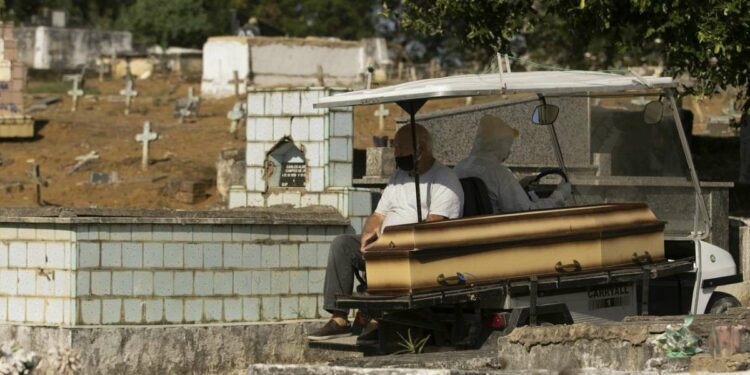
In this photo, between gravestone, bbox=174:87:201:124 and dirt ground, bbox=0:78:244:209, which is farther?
gravestone, bbox=174:87:201:124

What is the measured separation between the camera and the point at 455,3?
19.4 meters

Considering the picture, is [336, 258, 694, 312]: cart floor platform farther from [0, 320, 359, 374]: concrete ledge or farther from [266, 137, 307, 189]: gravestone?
[266, 137, 307, 189]: gravestone

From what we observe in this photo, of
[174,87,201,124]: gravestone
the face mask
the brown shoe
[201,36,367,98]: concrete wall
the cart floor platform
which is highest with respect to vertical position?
[201,36,367,98]: concrete wall

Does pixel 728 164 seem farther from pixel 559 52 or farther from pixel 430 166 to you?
pixel 559 52

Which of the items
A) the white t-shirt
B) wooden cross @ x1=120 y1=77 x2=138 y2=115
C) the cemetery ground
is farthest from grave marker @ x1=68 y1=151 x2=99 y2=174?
the white t-shirt

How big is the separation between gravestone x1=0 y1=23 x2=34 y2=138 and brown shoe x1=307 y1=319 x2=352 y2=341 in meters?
21.5

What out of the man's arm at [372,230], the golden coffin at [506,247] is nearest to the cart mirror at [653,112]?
the golden coffin at [506,247]

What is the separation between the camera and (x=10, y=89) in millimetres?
32312

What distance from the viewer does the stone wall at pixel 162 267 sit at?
40.5 feet

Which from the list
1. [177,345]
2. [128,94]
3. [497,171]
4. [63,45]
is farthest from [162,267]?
[63,45]

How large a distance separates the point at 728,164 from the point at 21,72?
15.1 meters

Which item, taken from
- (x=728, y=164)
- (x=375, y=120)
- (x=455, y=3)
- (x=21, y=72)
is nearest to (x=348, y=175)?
(x=455, y=3)

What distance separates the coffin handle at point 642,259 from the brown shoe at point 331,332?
89.2 inches

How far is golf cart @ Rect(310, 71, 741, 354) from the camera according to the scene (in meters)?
10.8
